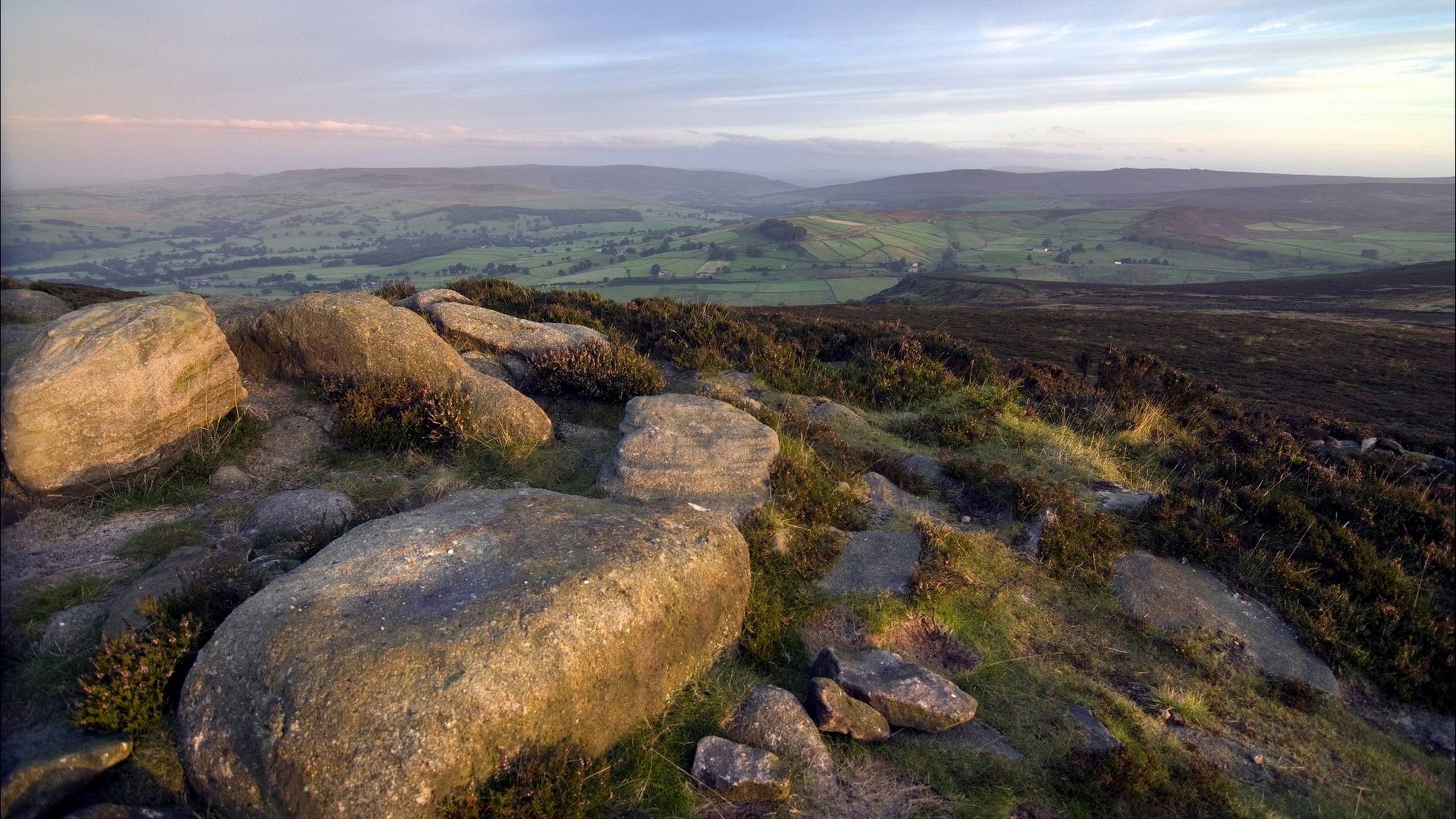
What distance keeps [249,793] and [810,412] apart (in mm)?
8725

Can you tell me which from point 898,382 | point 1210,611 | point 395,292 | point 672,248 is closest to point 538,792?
point 1210,611

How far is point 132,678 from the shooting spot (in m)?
4.30

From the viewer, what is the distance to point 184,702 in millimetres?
4125

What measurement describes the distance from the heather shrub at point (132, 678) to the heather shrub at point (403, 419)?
13.7 ft

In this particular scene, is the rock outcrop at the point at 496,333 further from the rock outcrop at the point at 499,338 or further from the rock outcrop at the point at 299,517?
the rock outcrop at the point at 299,517

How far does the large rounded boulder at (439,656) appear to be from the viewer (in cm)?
377

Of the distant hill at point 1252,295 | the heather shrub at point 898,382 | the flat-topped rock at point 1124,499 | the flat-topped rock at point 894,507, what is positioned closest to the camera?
the flat-topped rock at point 894,507

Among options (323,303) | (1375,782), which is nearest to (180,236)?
(323,303)

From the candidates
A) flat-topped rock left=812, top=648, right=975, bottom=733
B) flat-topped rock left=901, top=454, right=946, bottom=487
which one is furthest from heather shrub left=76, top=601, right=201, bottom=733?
flat-topped rock left=901, top=454, right=946, bottom=487

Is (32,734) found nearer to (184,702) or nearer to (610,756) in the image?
(184,702)

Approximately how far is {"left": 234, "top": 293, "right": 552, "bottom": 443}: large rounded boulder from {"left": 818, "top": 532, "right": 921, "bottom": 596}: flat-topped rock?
449 centimetres

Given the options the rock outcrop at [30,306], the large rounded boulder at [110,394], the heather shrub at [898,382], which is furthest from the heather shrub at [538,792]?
the rock outcrop at [30,306]

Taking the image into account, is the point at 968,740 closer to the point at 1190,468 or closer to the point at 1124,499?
the point at 1124,499

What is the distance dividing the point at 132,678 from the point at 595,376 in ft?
22.8
